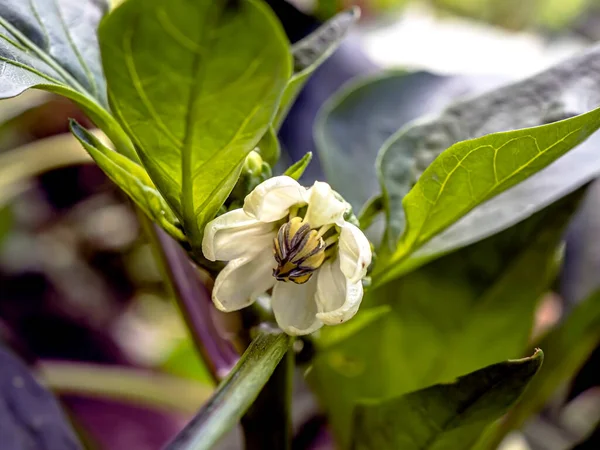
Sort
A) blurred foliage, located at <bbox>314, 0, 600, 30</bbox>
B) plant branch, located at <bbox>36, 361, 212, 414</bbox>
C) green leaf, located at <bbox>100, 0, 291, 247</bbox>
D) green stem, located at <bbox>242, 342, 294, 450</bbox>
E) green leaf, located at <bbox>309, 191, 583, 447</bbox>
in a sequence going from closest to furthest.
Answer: green leaf, located at <bbox>100, 0, 291, 247</bbox> → green stem, located at <bbox>242, 342, 294, 450</bbox> → green leaf, located at <bbox>309, 191, 583, 447</bbox> → plant branch, located at <bbox>36, 361, 212, 414</bbox> → blurred foliage, located at <bbox>314, 0, 600, 30</bbox>

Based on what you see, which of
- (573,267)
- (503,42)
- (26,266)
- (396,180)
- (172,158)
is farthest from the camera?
(26,266)

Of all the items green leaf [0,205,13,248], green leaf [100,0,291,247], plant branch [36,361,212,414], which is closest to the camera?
green leaf [100,0,291,247]

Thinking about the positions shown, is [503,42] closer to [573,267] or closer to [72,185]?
[573,267]

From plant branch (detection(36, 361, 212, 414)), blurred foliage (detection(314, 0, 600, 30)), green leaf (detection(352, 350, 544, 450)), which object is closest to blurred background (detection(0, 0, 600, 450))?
plant branch (detection(36, 361, 212, 414))

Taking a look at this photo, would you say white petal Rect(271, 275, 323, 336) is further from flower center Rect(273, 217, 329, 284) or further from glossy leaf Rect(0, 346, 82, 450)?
glossy leaf Rect(0, 346, 82, 450)

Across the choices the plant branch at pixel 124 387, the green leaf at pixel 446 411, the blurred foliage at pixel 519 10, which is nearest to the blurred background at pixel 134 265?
the plant branch at pixel 124 387

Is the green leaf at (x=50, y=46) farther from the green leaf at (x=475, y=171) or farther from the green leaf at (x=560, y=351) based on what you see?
the green leaf at (x=560, y=351)

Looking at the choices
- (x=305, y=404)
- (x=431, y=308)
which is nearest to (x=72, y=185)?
(x=305, y=404)
